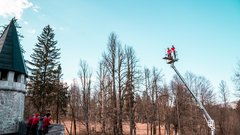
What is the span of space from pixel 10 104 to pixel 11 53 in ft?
15.5

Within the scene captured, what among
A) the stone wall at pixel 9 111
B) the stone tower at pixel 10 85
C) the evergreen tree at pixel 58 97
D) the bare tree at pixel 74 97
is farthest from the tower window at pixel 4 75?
the bare tree at pixel 74 97

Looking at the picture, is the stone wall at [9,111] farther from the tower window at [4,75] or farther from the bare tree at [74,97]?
the bare tree at [74,97]

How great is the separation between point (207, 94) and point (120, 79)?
2182cm

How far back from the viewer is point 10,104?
1711cm

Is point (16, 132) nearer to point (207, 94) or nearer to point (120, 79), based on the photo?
point (120, 79)

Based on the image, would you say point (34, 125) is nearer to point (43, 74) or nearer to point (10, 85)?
point (10, 85)

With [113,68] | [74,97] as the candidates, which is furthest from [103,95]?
[74,97]

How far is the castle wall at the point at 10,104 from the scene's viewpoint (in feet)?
54.1

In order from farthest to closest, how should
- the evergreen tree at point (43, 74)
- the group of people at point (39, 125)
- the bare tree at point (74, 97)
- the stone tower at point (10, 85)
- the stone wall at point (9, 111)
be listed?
the bare tree at point (74, 97) < the evergreen tree at point (43, 74) < the stone tower at point (10, 85) < the stone wall at point (9, 111) < the group of people at point (39, 125)

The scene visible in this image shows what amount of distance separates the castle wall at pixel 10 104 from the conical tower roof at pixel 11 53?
0.71 metres

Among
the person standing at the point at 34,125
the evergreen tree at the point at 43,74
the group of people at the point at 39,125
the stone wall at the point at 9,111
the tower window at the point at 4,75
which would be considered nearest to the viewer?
the group of people at the point at 39,125

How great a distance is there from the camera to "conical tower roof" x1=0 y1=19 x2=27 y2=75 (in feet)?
56.9

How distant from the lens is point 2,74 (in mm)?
17625

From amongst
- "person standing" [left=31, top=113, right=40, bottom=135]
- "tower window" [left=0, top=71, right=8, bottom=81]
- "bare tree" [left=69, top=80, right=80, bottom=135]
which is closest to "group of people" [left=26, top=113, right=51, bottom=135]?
"person standing" [left=31, top=113, right=40, bottom=135]
